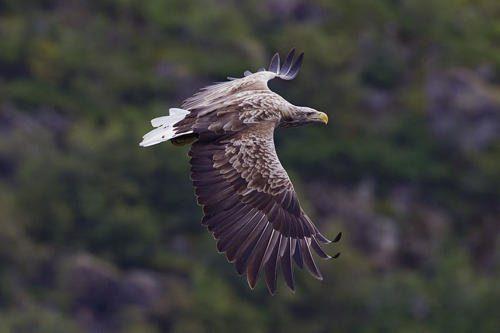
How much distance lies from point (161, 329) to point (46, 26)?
53.3 feet

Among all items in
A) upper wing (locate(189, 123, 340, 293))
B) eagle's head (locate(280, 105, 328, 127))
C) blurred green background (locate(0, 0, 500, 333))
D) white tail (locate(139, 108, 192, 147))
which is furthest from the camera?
blurred green background (locate(0, 0, 500, 333))

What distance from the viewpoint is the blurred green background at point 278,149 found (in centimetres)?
5378

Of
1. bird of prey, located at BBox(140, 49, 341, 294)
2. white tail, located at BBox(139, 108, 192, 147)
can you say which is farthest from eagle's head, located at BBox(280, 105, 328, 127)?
white tail, located at BBox(139, 108, 192, 147)

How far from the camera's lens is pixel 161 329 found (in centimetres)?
5359

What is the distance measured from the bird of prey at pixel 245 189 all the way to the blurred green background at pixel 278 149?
107 ft

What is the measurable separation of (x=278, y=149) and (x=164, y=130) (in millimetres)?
41919

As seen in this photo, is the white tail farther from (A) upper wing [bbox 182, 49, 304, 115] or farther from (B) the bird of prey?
(A) upper wing [bbox 182, 49, 304, 115]

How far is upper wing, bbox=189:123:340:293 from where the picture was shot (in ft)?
55.4

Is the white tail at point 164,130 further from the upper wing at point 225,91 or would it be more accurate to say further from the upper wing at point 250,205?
the upper wing at point 250,205

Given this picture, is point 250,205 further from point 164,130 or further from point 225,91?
point 225,91

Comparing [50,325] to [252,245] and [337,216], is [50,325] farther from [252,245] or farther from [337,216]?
[252,245]

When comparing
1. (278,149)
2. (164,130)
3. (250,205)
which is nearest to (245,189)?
(250,205)

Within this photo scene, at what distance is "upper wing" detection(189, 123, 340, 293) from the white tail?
0.33m

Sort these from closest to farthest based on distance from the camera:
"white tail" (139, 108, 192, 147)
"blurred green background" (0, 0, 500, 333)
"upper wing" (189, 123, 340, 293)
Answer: "upper wing" (189, 123, 340, 293)
"white tail" (139, 108, 192, 147)
"blurred green background" (0, 0, 500, 333)
